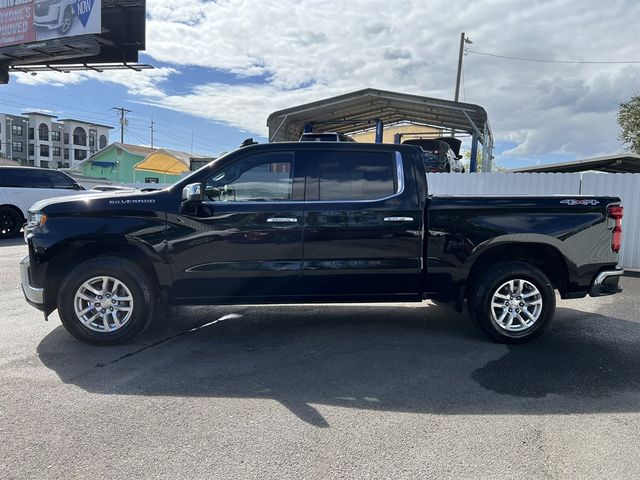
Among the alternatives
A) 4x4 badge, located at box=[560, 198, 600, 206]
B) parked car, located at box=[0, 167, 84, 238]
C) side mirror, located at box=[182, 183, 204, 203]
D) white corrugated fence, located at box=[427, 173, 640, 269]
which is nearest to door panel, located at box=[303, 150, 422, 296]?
side mirror, located at box=[182, 183, 204, 203]

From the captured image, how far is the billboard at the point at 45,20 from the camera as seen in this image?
22.4m

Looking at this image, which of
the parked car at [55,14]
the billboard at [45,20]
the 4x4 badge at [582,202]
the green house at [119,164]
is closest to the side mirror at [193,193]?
the 4x4 badge at [582,202]

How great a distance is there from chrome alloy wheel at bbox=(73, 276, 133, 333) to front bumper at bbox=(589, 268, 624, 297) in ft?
15.5

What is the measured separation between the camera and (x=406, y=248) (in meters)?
4.93

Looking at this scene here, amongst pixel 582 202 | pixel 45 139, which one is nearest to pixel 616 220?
pixel 582 202

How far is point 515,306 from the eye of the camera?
5.02m

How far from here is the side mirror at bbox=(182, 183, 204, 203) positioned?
4.55 metres

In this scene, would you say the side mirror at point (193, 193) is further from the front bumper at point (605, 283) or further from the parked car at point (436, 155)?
the parked car at point (436, 155)

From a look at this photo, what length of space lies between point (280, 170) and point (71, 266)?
91.7 inches

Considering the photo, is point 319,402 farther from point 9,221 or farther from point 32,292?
point 9,221

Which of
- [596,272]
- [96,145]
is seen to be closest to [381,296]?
[596,272]

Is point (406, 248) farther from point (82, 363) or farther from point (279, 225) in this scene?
point (82, 363)

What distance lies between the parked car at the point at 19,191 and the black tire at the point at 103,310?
403 inches

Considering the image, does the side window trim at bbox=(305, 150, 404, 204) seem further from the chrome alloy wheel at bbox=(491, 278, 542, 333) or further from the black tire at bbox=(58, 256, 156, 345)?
the black tire at bbox=(58, 256, 156, 345)
